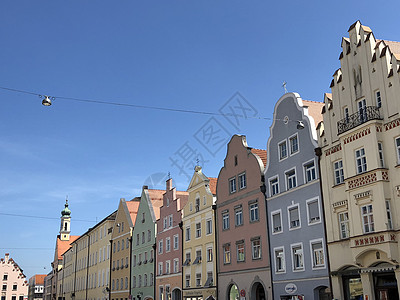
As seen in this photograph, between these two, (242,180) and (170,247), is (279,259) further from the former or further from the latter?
(170,247)

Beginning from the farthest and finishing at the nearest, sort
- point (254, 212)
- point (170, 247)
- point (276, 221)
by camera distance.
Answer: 1. point (170, 247)
2. point (254, 212)
3. point (276, 221)

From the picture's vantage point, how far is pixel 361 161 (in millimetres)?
29188

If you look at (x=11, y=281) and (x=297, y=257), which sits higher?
(x=11, y=281)

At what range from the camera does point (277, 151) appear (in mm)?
37969

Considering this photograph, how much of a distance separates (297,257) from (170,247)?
22028 millimetres

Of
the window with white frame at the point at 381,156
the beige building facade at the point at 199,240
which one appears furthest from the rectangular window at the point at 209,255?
the window with white frame at the point at 381,156

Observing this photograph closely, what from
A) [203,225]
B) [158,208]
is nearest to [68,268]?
[158,208]

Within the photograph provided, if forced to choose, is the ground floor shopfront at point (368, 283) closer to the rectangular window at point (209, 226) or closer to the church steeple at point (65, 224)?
the rectangular window at point (209, 226)

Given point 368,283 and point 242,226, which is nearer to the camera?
point 368,283

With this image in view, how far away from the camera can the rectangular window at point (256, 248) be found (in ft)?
128

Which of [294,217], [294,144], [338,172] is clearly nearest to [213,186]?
[294,144]

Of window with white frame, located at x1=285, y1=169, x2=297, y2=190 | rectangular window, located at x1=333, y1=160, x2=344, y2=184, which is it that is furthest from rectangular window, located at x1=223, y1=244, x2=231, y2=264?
rectangular window, located at x1=333, y1=160, x2=344, y2=184

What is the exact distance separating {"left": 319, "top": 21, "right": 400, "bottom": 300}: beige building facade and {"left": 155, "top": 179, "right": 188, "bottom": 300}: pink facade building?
2365 cm

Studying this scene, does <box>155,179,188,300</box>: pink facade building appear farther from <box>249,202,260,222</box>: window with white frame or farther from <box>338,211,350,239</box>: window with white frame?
<box>338,211,350,239</box>: window with white frame
